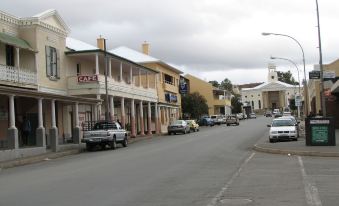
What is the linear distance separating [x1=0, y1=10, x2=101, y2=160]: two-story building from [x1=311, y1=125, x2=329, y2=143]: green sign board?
47.3 ft

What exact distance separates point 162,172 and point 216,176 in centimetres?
214

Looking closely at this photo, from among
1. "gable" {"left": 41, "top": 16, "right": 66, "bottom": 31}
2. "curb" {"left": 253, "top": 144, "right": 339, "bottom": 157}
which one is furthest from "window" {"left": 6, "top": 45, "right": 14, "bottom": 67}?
"curb" {"left": 253, "top": 144, "right": 339, "bottom": 157}

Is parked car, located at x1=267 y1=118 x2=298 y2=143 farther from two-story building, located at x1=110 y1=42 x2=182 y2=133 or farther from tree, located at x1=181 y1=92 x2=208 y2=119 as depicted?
tree, located at x1=181 y1=92 x2=208 y2=119

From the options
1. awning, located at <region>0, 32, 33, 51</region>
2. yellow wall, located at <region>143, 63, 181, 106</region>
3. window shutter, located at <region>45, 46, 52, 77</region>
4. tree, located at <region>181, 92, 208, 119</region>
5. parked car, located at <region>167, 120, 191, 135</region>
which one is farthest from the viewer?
tree, located at <region>181, 92, 208, 119</region>

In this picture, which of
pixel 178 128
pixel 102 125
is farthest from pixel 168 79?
pixel 102 125

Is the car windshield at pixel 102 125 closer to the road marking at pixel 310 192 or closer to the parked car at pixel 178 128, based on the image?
the road marking at pixel 310 192

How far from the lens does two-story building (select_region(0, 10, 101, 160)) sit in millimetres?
31422

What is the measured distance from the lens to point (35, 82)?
A: 35938 millimetres

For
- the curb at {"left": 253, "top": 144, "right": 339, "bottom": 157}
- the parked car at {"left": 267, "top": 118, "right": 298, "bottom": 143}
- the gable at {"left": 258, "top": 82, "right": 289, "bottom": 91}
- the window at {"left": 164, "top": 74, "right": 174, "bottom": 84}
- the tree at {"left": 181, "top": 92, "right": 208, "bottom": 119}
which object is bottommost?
the curb at {"left": 253, "top": 144, "right": 339, "bottom": 157}

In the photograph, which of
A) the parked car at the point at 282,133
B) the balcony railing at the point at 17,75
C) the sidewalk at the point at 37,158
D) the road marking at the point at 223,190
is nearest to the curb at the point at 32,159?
the sidewalk at the point at 37,158

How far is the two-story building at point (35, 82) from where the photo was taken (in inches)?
1237

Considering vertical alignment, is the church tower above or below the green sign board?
above

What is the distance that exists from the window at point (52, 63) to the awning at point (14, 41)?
282cm

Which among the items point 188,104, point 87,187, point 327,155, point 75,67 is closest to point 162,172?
point 87,187
